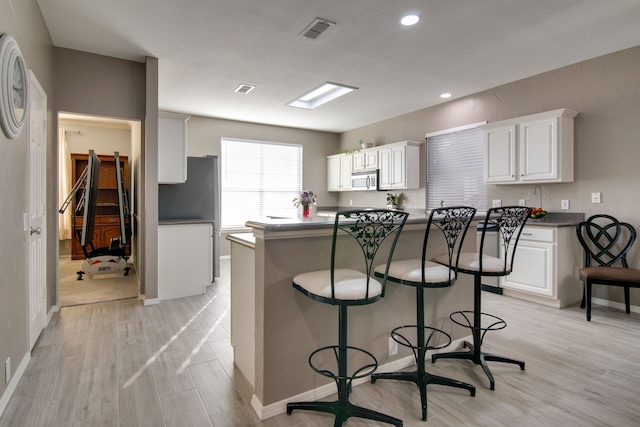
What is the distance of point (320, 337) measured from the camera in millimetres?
2059

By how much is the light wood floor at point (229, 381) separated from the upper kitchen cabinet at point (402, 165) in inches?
121

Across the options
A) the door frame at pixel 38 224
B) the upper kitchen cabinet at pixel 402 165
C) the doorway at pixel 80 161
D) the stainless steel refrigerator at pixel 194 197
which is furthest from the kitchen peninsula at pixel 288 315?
the doorway at pixel 80 161

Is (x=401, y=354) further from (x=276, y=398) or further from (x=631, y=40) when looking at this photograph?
(x=631, y=40)

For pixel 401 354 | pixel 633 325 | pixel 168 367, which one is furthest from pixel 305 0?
pixel 633 325

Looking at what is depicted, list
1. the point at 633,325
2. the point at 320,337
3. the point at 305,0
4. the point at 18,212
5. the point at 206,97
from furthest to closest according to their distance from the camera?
the point at 206,97 < the point at 633,325 < the point at 305,0 < the point at 18,212 < the point at 320,337

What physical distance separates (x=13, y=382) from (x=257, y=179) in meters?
5.52

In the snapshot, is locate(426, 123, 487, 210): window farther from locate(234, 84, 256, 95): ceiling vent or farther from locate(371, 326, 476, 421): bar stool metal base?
locate(371, 326, 476, 421): bar stool metal base

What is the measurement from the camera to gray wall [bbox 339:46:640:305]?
11.9 ft

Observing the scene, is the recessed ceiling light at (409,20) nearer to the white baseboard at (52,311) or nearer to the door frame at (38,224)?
the door frame at (38,224)

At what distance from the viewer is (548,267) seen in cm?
382

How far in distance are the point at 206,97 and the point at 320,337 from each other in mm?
4442

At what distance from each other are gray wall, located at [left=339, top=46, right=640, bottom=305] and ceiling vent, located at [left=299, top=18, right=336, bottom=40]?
9.43 ft

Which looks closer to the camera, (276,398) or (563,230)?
(276,398)

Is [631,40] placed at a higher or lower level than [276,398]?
higher
